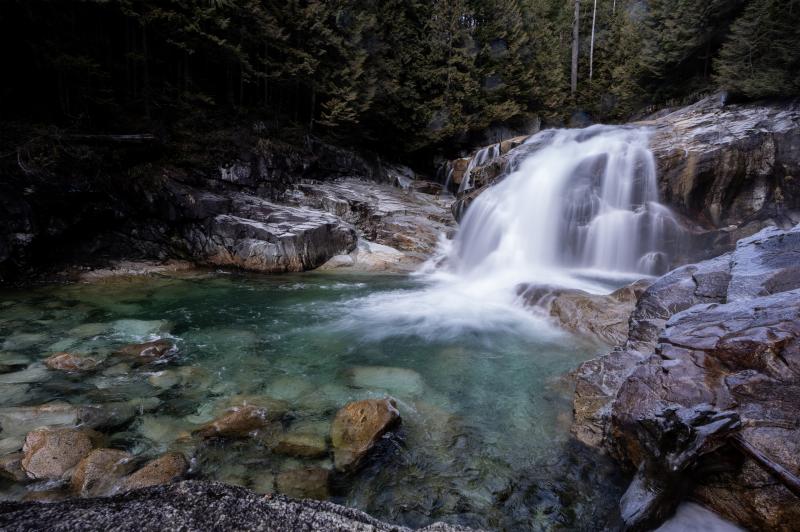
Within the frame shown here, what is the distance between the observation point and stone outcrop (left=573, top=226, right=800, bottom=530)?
2314 millimetres

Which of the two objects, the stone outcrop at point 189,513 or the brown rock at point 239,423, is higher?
the stone outcrop at point 189,513

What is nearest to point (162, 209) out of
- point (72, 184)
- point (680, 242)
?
point (72, 184)

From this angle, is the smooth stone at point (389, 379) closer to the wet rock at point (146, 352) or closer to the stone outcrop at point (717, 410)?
the stone outcrop at point (717, 410)

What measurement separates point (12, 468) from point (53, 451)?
0.26 meters

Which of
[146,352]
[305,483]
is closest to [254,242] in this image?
[146,352]

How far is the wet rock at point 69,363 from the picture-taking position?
482 centimetres

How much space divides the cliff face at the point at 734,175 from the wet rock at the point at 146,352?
37.8ft

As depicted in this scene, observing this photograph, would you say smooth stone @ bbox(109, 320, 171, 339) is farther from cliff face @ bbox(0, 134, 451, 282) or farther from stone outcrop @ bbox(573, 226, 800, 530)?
stone outcrop @ bbox(573, 226, 800, 530)

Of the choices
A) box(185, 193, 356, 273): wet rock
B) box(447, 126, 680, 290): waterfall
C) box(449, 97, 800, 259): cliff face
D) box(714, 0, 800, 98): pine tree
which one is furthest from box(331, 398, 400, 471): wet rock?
box(714, 0, 800, 98): pine tree

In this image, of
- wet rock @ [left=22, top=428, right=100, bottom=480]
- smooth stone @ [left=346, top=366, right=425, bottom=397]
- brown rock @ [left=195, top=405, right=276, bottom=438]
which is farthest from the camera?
smooth stone @ [left=346, top=366, right=425, bottom=397]

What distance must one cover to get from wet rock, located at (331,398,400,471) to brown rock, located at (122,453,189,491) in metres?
1.28

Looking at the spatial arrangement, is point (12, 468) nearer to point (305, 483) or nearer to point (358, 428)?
point (305, 483)

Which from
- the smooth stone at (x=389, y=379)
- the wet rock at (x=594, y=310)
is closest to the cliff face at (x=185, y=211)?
the wet rock at (x=594, y=310)

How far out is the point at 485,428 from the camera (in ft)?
13.0
